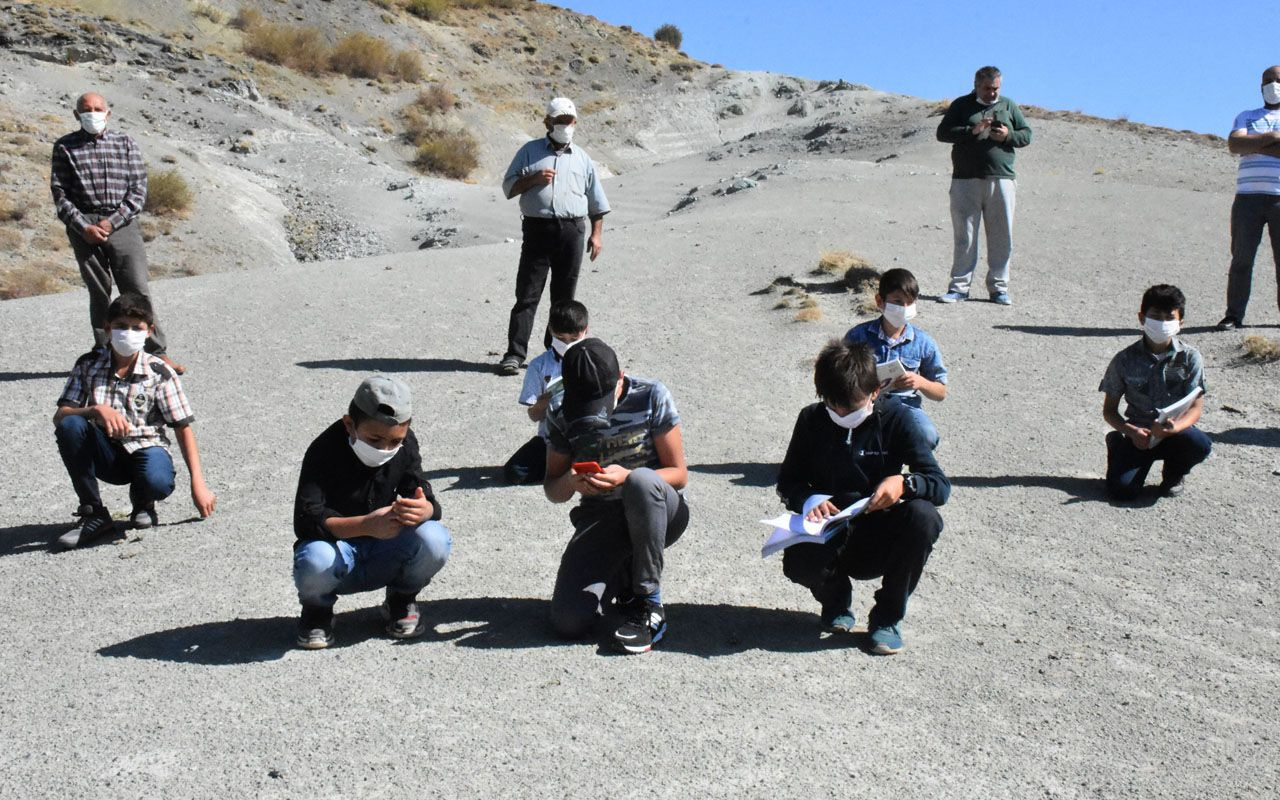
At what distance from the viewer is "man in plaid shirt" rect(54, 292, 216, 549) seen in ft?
20.1

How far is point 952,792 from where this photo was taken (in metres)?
3.61

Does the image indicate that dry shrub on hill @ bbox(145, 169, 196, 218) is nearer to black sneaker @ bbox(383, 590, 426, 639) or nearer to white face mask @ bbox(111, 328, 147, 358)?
white face mask @ bbox(111, 328, 147, 358)

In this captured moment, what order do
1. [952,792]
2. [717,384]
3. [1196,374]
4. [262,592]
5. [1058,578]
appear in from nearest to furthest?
[952,792] → [262,592] → [1058,578] → [1196,374] → [717,384]

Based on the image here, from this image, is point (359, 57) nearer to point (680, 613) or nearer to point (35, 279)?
point (35, 279)

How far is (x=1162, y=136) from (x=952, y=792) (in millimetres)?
28457

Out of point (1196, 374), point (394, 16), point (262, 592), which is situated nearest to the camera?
point (262, 592)

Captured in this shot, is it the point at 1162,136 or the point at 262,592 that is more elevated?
the point at 1162,136

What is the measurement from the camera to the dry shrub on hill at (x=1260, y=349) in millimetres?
9695

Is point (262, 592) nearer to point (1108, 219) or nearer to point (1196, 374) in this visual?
point (1196, 374)

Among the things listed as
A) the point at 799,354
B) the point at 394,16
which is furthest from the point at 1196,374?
the point at 394,16

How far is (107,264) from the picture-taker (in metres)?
9.47

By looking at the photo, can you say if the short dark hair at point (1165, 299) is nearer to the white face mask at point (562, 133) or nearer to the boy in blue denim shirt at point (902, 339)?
the boy in blue denim shirt at point (902, 339)

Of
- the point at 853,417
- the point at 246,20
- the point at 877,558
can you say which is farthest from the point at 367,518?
the point at 246,20

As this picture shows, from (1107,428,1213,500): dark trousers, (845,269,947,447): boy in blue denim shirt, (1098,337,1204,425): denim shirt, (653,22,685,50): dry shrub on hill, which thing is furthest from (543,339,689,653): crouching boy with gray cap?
(653,22,685,50): dry shrub on hill
